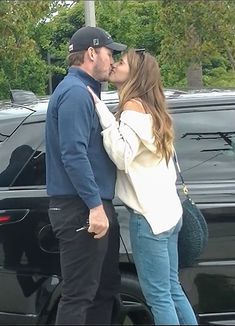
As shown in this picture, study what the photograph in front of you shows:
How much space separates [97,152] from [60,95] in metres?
0.34

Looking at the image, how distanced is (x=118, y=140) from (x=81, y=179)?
0.91 feet

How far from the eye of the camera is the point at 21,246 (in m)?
3.91

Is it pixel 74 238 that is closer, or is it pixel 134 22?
pixel 74 238

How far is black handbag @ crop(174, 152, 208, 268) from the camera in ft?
11.8

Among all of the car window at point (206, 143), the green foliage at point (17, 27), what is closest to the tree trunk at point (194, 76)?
the green foliage at point (17, 27)

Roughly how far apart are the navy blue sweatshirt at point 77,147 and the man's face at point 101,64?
44mm

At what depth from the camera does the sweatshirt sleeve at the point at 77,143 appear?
10.6 feet

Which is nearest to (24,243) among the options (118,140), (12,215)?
(12,215)

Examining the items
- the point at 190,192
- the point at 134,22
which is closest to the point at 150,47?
the point at 134,22

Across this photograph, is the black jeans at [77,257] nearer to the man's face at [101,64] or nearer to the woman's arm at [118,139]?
the woman's arm at [118,139]

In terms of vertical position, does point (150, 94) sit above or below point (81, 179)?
above

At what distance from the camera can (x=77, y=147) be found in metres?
3.22

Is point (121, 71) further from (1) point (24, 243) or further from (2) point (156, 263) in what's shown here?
(1) point (24, 243)

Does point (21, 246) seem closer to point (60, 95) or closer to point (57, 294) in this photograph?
point (57, 294)
